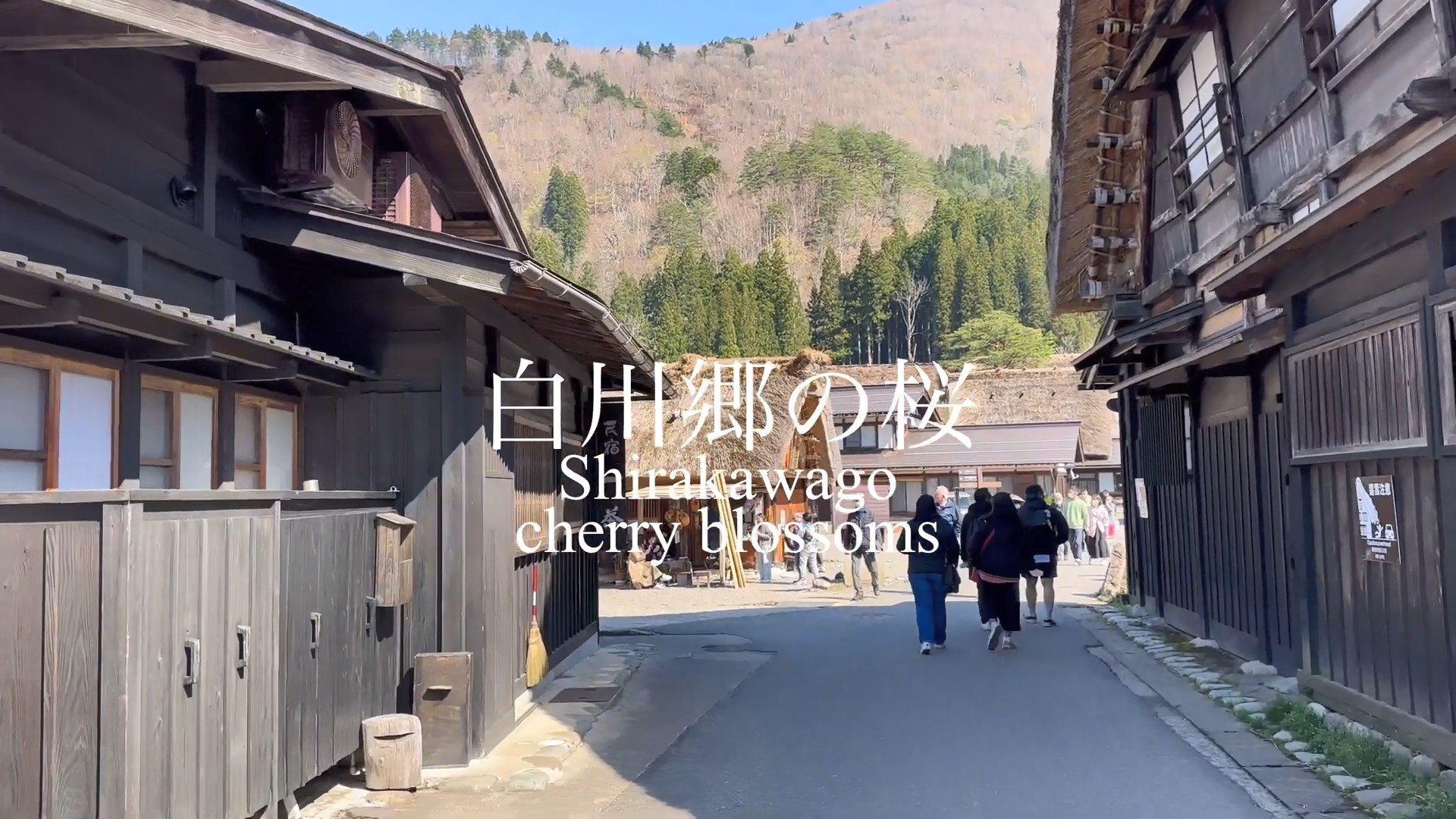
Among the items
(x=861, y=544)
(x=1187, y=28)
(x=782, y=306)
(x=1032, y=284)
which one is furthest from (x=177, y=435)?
(x=1032, y=284)

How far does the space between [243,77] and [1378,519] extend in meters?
7.39

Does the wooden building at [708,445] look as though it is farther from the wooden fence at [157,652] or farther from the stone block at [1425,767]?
the wooden fence at [157,652]

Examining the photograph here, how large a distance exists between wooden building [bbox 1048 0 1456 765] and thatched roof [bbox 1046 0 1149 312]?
3 centimetres

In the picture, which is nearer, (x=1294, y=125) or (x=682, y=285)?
(x=1294, y=125)

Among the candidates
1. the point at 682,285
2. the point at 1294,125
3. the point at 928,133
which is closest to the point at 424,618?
the point at 1294,125

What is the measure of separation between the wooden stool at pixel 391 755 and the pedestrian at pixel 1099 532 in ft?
89.5

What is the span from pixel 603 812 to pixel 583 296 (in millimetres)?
3486

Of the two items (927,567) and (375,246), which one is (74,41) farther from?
(927,567)

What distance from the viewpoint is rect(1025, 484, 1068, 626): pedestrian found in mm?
14797

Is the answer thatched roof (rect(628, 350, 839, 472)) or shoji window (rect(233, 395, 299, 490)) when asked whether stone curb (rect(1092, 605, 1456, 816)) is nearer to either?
shoji window (rect(233, 395, 299, 490))

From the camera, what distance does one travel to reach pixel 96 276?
5.80 meters

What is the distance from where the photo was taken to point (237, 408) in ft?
24.3

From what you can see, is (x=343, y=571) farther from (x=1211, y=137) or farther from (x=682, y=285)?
(x=682, y=285)

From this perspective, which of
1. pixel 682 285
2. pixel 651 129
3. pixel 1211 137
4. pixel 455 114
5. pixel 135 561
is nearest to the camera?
pixel 135 561
